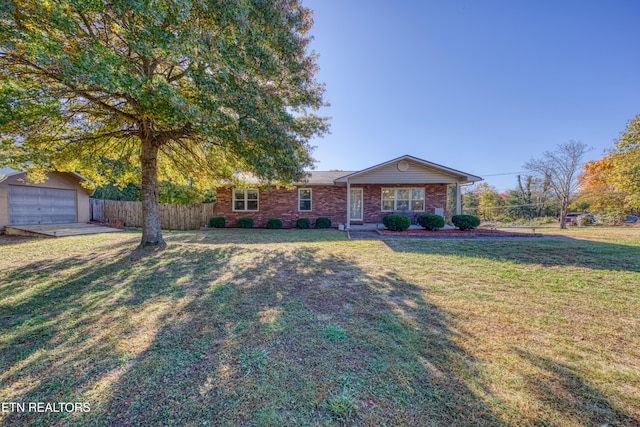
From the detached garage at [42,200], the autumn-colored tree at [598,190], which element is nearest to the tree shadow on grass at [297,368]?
the detached garage at [42,200]

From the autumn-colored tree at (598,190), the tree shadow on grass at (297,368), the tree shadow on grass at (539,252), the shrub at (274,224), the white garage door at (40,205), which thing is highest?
the autumn-colored tree at (598,190)

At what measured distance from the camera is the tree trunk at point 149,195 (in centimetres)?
727

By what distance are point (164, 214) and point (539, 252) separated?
57.6 feet

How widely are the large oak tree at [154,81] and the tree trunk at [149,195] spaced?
1.2 inches

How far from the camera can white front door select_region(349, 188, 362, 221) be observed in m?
14.8

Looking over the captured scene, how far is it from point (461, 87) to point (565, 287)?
1142 centimetres

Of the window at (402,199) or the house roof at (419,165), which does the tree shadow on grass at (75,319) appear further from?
the window at (402,199)

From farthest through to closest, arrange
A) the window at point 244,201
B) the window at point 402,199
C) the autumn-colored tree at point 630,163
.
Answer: the window at point 244,201, the window at point 402,199, the autumn-colored tree at point 630,163

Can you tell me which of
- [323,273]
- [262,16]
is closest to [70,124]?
[262,16]

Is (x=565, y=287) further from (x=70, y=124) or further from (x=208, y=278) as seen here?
(x=70, y=124)

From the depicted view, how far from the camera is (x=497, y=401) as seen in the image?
181cm

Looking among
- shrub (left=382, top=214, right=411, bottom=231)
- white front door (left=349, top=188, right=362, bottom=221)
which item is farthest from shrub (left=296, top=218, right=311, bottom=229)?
shrub (left=382, top=214, right=411, bottom=231)

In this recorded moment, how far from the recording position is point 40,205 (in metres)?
12.4

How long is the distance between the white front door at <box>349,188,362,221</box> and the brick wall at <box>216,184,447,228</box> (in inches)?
12.1
